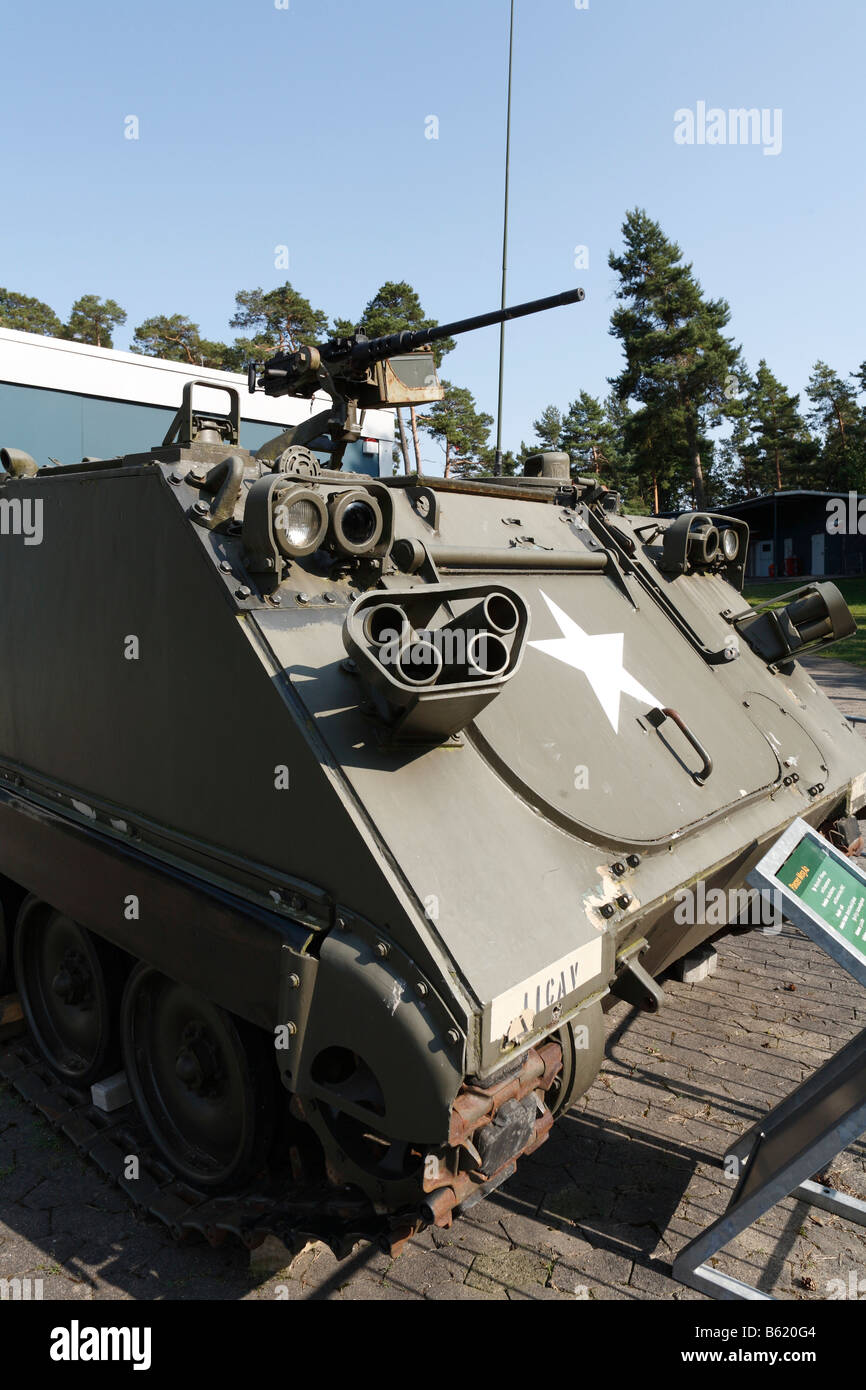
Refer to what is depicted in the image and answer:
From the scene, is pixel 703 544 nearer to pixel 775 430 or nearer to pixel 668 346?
pixel 668 346

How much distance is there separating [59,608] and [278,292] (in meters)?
30.6

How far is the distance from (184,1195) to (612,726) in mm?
2315

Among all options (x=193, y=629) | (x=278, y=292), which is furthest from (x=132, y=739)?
(x=278, y=292)

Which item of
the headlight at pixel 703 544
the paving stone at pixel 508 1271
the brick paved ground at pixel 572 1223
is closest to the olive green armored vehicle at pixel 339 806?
the brick paved ground at pixel 572 1223

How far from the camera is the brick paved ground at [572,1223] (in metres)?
3.24

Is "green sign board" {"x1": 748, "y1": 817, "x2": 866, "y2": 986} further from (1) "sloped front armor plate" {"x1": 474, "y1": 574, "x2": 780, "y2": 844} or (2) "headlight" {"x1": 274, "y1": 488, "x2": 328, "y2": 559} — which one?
(2) "headlight" {"x1": 274, "y1": 488, "x2": 328, "y2": 559}

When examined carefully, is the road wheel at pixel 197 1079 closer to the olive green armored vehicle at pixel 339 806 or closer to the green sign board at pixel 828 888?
the olive green armored vehicle at pixel 339 806

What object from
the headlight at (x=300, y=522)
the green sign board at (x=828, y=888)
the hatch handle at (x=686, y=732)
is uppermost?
the headlight at (x=300, y=522)

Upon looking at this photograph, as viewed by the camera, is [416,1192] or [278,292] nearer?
[416,1192]

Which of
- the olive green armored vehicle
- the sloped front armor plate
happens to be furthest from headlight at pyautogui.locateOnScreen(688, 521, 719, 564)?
the sloped front armor plate

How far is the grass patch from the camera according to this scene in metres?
19.9

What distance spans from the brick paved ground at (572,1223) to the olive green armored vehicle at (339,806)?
0.20 metres

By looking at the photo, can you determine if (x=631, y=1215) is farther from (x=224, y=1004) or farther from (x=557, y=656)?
(x=557, y=656)

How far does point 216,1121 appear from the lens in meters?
3.48
